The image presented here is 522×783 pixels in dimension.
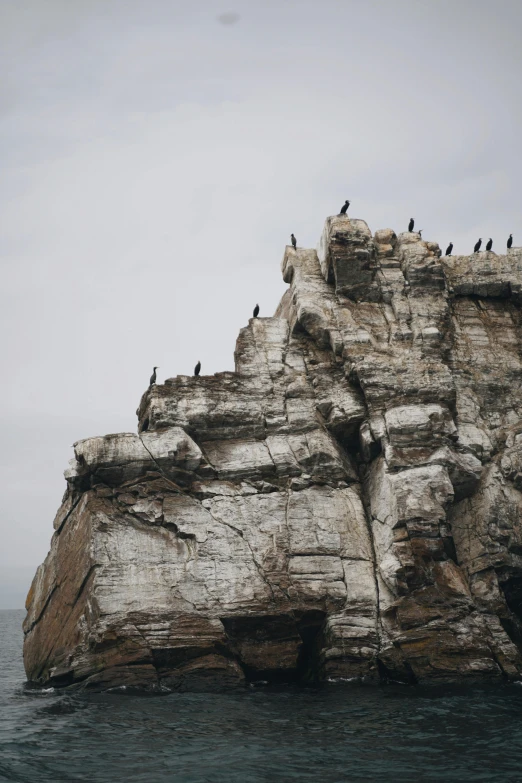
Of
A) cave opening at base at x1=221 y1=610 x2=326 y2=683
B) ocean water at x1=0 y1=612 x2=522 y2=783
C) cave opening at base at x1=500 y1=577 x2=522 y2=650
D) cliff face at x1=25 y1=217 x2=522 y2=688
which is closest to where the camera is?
ocean water at x1=0 y1=612 x2=522 y2=783

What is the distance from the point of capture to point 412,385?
1457 inches

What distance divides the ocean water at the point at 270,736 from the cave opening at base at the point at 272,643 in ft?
5.00

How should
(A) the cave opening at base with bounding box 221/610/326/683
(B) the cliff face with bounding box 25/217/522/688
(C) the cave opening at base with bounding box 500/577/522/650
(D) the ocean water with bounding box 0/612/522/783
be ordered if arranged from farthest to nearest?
(C) the cave opening at base with bounding box 500/577/522/650, (A) the cave opening at base with bounding box 221/610/326/683, (B) the cliff face with bounding box 25/217/522/688, (D) the ocean water with bounding box 0/612/522/783

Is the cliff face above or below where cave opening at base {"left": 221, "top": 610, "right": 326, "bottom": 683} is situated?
above

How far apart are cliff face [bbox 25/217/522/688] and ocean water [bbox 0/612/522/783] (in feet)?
6.86

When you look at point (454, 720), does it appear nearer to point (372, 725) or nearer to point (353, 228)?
point (372, 725)

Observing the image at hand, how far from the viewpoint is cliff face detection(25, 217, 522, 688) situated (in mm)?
31281

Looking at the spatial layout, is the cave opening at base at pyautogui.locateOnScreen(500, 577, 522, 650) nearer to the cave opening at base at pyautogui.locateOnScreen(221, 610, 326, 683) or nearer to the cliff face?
the cliff face

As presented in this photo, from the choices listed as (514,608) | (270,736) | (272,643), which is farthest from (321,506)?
(270,736)

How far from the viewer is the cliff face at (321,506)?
103 feet

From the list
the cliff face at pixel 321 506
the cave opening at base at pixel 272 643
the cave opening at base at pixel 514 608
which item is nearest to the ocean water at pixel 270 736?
the cave opening at base at pixel 272 643

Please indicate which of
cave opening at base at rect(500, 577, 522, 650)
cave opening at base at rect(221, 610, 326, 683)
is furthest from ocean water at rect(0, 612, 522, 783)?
cave opening at base at rect(500, 577, 522, 650)

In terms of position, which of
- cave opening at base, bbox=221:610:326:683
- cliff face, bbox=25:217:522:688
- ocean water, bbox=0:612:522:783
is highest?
cliff face, bbox=25:217:522:688

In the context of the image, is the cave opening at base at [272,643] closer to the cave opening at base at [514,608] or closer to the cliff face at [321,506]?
the cliff face at [321,506]
